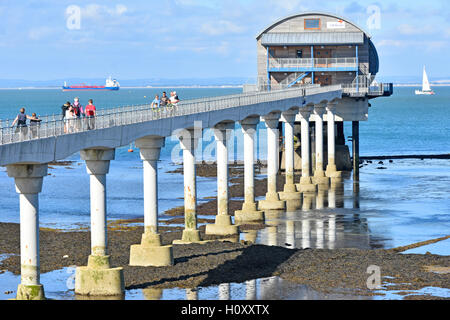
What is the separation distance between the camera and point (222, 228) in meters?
45.3

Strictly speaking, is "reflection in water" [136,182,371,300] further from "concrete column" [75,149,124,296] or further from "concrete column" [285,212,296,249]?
"concrete column" [75,149,124,296]

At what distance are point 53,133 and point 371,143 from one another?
123951mm

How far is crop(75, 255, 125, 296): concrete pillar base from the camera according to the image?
31281 millimetres

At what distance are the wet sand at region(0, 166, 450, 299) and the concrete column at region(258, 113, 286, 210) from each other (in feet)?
39.3

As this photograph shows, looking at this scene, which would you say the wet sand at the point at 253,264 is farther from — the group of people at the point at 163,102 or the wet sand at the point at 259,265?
the group of people at the point at 163,102

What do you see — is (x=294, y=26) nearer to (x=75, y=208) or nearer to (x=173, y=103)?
(x=75, y=208)

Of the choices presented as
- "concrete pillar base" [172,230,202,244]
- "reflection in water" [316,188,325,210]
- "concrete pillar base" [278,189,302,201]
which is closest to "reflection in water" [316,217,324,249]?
"concrete pillar base" [172,230,202,244]

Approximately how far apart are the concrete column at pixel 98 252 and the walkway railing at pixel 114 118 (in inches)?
46.6

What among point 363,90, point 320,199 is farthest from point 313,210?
point 363,90

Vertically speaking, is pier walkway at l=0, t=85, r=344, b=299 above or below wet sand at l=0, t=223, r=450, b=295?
above

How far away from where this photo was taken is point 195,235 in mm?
41531

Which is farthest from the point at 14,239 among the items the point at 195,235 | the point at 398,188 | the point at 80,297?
the point at 398,188

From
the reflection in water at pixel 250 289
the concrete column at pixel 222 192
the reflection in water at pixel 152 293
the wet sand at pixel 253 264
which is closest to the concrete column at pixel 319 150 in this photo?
the concrete column at pixel 222 192

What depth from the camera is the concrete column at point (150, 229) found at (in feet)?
117
